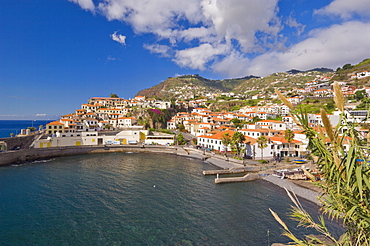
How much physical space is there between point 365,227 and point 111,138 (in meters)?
72.3

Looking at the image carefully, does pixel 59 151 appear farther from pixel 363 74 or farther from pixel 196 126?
pixel 363 74

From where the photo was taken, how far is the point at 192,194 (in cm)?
2819

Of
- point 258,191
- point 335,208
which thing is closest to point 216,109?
point 258,191

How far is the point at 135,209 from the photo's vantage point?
2358 centimetres

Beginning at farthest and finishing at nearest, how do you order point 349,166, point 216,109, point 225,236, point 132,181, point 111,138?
point 216,109 < point 111,138 < point 132,181 < point 225,236 < point 349,166

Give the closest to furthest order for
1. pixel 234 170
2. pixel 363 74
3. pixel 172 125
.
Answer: pixel 234 170 → pixel 172 125 → pixel 363 74

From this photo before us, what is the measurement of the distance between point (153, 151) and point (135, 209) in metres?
39.6

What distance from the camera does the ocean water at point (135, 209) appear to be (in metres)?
18.4

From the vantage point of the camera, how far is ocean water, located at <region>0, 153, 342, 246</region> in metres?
18.4

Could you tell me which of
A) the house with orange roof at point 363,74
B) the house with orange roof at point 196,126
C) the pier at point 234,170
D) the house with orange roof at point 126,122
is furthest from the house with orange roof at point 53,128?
the house with orange roof at point 363,74

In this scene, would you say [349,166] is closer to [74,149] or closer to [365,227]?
[365,227]

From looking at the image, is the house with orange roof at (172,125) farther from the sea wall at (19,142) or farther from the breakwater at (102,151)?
the sea wall at (19,142)

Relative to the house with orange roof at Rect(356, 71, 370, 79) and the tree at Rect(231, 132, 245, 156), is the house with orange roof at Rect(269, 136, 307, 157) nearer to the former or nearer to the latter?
the tree at Rect(231, 132, 245, 156)

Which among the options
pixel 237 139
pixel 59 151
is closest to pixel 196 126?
pixel 237 139
